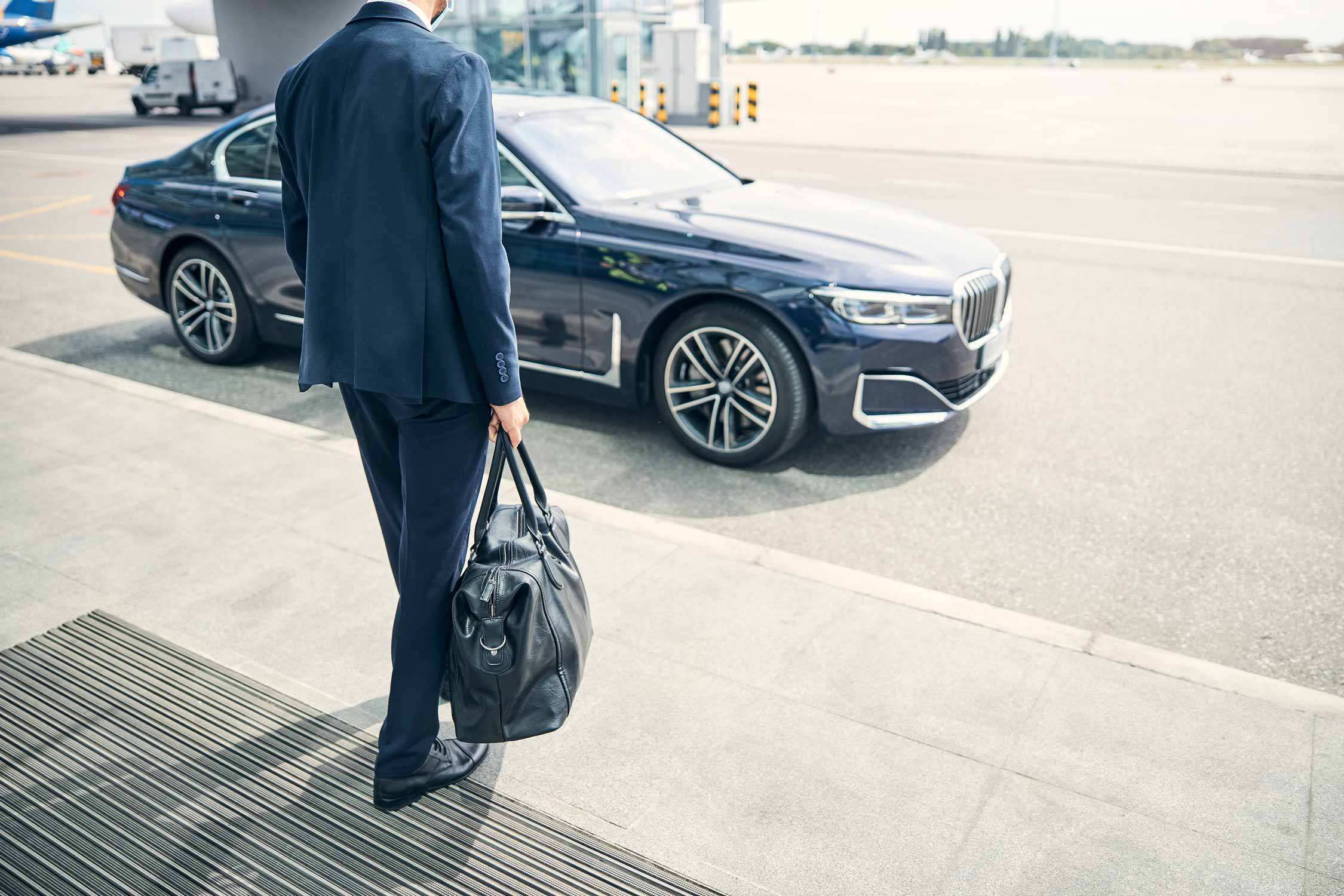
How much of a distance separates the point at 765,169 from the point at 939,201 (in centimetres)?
390

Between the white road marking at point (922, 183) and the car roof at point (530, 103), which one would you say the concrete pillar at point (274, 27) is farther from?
the car roof at point (530, 103)

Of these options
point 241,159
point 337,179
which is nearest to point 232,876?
point 337,179

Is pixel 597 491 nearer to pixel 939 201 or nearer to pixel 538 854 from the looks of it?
pixel 538 854

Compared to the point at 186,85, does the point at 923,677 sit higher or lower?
lower

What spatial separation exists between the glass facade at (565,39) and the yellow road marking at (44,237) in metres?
16.3

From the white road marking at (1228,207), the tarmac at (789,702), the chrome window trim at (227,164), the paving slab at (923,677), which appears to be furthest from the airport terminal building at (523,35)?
the paving slab at (923,677)

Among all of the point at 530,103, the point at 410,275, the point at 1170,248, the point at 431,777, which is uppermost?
the point at 530,103

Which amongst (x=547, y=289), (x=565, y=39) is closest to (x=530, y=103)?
(x=547, y=289)

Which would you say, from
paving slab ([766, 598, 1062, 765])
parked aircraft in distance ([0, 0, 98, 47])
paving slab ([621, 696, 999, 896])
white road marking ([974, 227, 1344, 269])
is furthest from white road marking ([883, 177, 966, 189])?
parked aircraft in distance ([0, 0, 98, 47])

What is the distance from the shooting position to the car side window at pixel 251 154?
6276mm

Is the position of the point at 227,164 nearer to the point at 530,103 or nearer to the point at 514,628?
the point at 530,103

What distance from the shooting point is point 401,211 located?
2293mm

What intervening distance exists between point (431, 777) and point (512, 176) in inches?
134

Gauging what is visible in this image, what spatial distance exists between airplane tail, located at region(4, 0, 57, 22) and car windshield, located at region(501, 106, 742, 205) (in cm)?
5708
